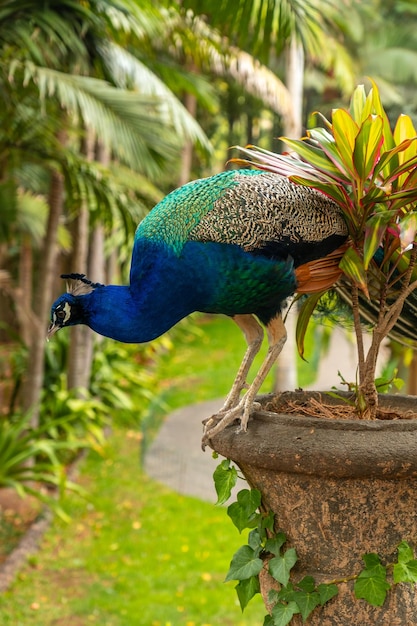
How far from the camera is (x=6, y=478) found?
6.96 meters

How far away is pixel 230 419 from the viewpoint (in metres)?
2.36

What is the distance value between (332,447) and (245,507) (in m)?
0.39

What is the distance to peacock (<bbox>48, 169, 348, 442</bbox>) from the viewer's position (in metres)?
2.25

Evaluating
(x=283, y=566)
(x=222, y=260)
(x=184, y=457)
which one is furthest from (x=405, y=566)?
(x=184, y=457)

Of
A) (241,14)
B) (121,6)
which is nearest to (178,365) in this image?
(121,6)

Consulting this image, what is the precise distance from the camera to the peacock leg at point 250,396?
2.30 metres

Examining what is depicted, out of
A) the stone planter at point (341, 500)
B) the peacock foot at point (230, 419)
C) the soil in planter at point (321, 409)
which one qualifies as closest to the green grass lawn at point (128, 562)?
the soil in planter at point (321, 409)

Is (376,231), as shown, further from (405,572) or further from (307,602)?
(307,602)

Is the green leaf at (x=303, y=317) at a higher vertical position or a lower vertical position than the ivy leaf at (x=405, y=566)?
higher

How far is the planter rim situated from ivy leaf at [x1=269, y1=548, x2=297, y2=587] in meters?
0.25

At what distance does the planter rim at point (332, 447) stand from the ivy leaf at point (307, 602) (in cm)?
33

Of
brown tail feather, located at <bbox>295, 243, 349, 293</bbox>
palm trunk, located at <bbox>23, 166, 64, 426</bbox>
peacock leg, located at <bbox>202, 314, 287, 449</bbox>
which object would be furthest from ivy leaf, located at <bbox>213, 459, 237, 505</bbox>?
palm trunk, located at <bbox>23, 166, 64, 426</bbox>

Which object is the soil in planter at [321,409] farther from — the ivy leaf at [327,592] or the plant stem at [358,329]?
the ivy leaf at [327,592]

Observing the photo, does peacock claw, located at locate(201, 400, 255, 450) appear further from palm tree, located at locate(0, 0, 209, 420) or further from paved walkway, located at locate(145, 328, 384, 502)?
paved walkway, located at locate(145, 328, 384, 502)
